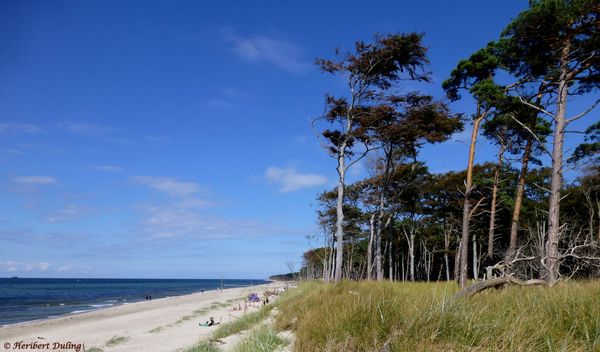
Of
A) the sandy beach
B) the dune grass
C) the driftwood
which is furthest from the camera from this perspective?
the sandy beach

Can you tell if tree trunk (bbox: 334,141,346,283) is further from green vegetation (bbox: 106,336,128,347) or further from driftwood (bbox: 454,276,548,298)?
driftwood (bbox: 454,276,548,298)

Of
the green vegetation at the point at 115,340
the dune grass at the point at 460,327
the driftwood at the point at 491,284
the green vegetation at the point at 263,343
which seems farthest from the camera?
the green vegetation at the point at 115,340

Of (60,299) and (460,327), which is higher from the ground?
(460,327)

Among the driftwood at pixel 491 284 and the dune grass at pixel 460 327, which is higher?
the driftwood at pixel 491 284

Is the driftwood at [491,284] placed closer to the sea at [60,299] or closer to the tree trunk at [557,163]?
the tree trunk at [557,163]

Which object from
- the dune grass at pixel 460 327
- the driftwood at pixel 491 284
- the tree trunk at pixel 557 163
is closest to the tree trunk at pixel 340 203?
the tree trunk at pixel 557 163

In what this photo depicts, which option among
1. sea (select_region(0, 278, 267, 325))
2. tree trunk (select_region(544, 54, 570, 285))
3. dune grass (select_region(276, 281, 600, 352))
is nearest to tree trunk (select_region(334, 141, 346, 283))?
tree trunk (select_region(544, 54, 570, 285))

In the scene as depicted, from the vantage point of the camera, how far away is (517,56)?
37.7ft

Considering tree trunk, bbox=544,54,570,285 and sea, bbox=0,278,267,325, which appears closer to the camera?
tree trunk, bbox=544,54,570,285

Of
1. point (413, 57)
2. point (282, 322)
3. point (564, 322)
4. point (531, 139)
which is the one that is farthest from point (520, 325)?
point (531, 139)

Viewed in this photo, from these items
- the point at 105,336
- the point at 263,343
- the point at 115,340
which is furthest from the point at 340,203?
the point at 263,343

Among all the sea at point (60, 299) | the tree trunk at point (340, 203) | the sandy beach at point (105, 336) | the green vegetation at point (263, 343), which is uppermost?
the tree trunk at point (340, 203)

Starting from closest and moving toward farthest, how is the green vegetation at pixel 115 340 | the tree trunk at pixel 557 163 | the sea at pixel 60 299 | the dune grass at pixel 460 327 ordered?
the dune grass at pixel 460 327 → the tree trunk at pixel 557 163 → the green vegetation at pixel 115 340 → the sea at pixel 60 299

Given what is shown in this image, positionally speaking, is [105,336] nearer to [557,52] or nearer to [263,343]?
[263,343]
